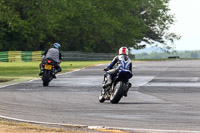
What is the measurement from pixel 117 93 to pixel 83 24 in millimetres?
71562

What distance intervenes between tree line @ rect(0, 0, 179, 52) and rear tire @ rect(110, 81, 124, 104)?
42.5 m

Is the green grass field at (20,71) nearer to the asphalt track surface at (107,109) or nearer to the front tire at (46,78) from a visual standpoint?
the front tire at (46,78)

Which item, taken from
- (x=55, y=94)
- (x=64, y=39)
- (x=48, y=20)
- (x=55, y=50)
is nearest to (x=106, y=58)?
(x=64, y=39)

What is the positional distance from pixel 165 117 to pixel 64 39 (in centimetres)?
7352

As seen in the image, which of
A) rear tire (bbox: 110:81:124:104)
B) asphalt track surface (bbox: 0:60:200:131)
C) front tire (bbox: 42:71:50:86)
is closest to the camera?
asphalt track surface (bbox: 0:60:200:131)

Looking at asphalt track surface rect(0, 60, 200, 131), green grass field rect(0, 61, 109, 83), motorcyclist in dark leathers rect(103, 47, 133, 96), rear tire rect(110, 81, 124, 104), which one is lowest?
green grass field rect(0, 61, 109, 83)

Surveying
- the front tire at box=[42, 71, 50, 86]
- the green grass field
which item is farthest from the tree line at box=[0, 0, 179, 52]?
the front tire at box=[42, 71, 50, 86]

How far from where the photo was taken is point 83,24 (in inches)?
3442

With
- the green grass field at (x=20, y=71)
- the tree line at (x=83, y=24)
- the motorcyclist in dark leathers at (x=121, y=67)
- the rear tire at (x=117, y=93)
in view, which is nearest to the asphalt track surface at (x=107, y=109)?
the rear tire at (x=117, y=93)

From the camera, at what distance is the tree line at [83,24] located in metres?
74.2

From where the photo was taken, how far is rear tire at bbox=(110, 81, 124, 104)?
637 inches

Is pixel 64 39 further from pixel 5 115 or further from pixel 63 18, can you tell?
pixel 5 115

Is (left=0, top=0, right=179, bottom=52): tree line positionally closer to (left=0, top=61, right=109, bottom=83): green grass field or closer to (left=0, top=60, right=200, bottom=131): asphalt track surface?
(left=0, top=61, right=109, bottom=83): green grass field

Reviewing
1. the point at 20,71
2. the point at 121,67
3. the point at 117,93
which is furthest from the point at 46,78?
the point at 20,71
